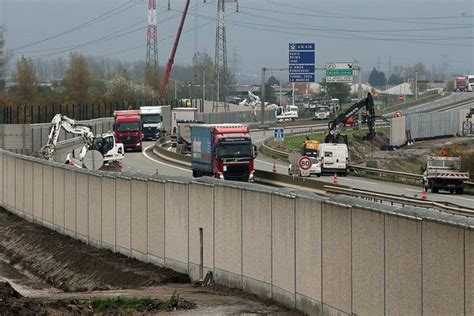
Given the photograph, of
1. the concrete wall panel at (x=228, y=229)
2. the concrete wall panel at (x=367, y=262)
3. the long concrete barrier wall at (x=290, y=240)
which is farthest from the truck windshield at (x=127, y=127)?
the concrete wall panel at (x=367, y=262)

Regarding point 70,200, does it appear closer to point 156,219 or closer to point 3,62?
point 156,219

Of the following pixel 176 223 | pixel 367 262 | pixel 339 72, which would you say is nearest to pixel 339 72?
pixel 339 72

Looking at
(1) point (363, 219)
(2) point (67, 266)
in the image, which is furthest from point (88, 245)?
(1) point (363, 219)

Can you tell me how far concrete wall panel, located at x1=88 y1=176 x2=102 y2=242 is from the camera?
121 ft

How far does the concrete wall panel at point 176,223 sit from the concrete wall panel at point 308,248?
6.41m

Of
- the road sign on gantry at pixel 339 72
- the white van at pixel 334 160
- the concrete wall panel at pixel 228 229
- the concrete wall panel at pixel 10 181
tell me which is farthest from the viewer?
the road sign on gantry at pixel 339 72

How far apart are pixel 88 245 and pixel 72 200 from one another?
7.56 feet

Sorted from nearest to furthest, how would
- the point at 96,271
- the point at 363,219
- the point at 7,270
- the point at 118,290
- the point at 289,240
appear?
the point at 363,219
the point at 289,240
the point at 118,290
the point at 96,271
the point at 7,270

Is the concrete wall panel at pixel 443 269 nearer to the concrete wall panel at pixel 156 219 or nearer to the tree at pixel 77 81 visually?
the concrete wall panel at pixel 156 219

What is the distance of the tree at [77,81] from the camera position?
15288cm

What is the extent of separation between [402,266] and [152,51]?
16030 centimetres

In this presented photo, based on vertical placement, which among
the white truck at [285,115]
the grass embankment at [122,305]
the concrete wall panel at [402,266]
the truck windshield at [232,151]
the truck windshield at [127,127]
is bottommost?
the white truck at [285,115]

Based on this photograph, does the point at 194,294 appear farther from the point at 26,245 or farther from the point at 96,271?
the point at 26,245

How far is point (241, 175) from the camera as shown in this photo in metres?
57.8
